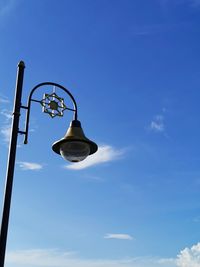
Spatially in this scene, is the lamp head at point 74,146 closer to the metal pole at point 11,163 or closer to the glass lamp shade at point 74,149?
the glass lamp shade at point 74,149

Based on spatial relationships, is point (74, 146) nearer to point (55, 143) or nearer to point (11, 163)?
point (55, 143)

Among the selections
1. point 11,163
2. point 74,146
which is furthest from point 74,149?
point 11,163

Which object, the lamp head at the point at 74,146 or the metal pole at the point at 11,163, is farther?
the lamp head at the point at 74,146

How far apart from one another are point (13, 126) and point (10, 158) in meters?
0.61

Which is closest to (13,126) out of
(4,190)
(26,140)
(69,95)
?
(26,140)

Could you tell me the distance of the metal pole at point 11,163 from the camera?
6852mm

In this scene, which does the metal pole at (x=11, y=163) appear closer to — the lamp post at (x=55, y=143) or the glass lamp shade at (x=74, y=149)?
the lamp post at (x=55, y=143)

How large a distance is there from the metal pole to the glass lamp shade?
1.18m

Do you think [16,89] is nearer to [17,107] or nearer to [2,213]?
[17,107]

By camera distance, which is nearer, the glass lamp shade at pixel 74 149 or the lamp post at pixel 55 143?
the lamp post at pixel 55 143

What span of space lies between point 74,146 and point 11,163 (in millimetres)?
1561

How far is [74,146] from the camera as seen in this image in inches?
340

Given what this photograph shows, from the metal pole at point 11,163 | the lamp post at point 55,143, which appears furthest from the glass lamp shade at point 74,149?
the metal pole at point 11,163

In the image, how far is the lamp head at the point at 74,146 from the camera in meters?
8.57
